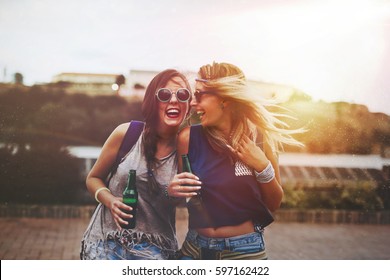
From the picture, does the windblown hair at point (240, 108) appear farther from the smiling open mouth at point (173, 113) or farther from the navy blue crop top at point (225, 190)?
the smiling open mouth at point (173, 113)

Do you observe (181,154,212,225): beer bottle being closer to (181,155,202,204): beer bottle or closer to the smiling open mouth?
(181,155,202,204): beer bottle

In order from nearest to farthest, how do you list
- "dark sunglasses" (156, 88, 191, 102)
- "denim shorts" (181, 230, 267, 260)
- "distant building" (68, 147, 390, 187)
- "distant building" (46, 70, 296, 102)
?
"denim shorts" (181, 230, 267, 260) → "dark sunglasses" (156, 88, 191, 102) → "distant building" (46, 70, 296, 102) → "distant building" (68, 147, 390, 187)

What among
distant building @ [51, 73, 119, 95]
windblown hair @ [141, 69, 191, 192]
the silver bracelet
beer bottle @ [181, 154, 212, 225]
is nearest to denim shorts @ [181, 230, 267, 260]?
beer bottle @ [181, 154, 212, 225]

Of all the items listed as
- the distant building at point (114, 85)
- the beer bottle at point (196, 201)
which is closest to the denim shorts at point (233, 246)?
the beer bottle at point (196, 201)

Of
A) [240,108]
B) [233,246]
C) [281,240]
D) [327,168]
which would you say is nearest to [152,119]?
[240,108]

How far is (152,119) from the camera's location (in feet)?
13.2

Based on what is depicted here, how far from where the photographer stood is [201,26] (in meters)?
4.29

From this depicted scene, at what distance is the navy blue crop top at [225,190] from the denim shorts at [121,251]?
34cm

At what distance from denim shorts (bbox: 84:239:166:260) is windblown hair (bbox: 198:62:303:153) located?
2.65 feet

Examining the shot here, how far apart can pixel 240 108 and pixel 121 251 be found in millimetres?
1221

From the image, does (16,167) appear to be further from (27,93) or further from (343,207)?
(343,207)

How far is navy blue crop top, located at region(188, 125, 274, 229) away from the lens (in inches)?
154

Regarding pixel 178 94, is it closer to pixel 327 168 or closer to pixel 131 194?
pixel 131 194

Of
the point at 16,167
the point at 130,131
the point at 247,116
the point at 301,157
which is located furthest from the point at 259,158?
the point at 16,167
